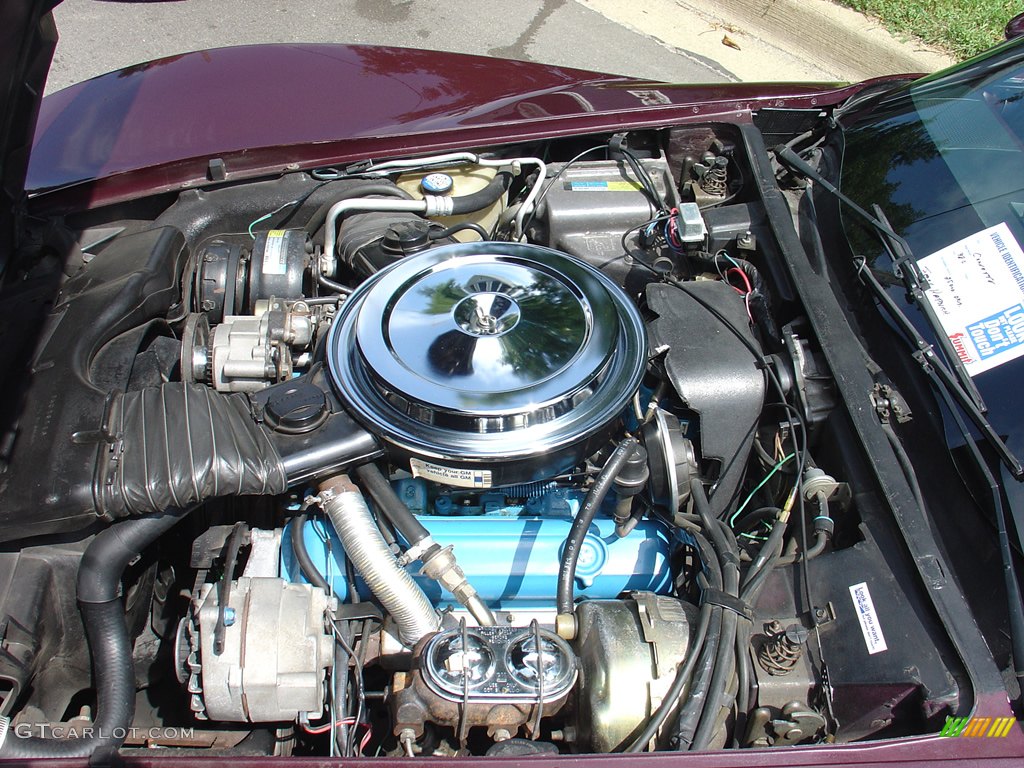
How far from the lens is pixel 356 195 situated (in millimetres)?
2195

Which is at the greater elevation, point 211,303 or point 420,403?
point 211,303

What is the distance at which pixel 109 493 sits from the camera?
1.41 metres

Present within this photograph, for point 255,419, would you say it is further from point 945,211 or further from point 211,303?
point 945,211

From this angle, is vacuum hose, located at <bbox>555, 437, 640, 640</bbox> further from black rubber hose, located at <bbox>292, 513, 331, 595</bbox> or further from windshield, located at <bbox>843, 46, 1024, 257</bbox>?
windshield, located at <bbox>843, 46, 1024, 257</bbox>

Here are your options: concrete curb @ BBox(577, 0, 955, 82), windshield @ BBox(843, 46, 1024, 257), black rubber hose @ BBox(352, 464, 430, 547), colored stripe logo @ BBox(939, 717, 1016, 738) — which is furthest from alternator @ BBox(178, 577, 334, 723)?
concrete curb @ BBox(577, 0, 955, 82)

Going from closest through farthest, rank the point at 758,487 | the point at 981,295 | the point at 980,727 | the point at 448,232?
the point at 980,727 → the point at 981,295 → the point at 758,487 → the point at 448,232

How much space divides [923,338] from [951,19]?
487cm

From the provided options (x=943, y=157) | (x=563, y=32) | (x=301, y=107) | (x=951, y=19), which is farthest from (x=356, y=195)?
(x=951, y=19)

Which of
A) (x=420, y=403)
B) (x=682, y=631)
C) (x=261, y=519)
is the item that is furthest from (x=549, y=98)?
(x=682, y=631)

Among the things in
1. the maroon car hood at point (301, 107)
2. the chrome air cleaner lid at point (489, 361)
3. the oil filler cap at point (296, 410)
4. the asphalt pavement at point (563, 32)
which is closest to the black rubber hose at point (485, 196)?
the maroon car hood at point (301, 107)

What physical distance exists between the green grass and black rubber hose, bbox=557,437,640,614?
16.8ft

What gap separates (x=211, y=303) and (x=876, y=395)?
5.00 ft

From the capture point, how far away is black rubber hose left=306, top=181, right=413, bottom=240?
219 centimetres

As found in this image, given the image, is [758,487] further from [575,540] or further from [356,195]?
[356,195]
